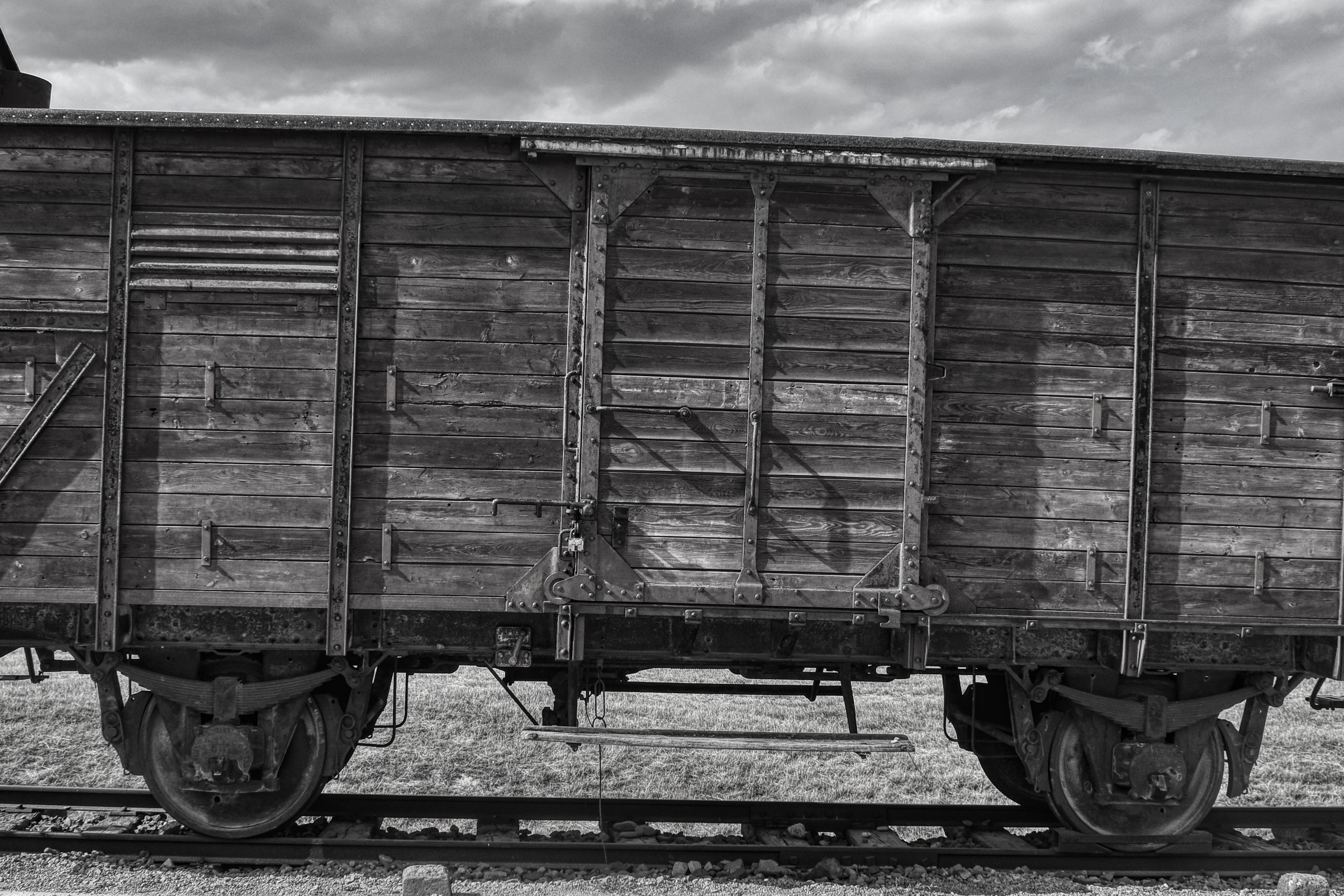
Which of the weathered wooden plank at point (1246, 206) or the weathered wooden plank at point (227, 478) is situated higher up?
the weathered wooden plank at point (1246, 206)

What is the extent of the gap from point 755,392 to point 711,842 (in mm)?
2784

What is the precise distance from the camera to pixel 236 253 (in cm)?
534

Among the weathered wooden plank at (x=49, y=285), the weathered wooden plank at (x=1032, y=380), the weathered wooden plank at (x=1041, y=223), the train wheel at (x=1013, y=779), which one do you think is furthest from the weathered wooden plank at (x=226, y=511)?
the train wheel at (x=1013, y=779)

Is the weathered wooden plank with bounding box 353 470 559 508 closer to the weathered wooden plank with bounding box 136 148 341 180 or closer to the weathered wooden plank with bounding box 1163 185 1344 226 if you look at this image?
the weathered wooden plank with bounding box 136 148 341 180

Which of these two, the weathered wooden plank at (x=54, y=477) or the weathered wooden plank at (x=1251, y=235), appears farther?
the weathered wooden plank at (x=1251, y=235)

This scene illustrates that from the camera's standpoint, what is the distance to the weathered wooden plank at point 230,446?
17.4ft

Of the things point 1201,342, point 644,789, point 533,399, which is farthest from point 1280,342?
point 644,789

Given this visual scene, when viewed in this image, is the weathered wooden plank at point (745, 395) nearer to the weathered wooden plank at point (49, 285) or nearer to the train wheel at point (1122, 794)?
the train wheel at point (1122, 794)

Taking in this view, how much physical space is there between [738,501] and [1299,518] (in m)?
3.35

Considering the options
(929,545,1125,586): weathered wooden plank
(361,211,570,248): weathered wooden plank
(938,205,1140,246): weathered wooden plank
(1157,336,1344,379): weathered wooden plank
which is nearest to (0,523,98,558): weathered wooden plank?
(361,211,570,248): weathered wooden plank

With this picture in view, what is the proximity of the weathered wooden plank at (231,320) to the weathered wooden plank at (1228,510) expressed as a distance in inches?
194

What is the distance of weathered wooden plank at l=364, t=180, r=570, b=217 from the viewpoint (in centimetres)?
539

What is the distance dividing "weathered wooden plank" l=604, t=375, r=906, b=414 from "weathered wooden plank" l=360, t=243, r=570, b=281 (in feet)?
2.47

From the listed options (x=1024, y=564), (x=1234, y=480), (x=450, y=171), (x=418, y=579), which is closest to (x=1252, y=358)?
(x=1234, y=480)
